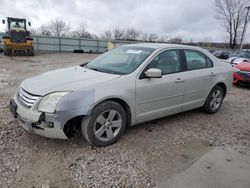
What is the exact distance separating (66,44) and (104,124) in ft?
92.0

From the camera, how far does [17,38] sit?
742 inches

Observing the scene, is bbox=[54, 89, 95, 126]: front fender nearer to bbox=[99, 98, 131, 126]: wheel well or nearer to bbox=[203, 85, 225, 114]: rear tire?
bbox=[99, 98, 131, 126]: wheel well

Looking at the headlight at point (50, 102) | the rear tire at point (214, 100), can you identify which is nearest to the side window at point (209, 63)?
the rear tire at point (214, 100)

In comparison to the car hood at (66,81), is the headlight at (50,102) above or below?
below

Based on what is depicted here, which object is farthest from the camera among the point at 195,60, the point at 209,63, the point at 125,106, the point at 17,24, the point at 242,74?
the point at 17,24

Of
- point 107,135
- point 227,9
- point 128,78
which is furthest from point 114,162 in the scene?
point 227,9

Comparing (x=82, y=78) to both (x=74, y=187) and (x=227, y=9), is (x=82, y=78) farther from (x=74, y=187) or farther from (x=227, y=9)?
(x=227, y=9)

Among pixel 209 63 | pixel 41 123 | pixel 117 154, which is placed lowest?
pixel 117 154

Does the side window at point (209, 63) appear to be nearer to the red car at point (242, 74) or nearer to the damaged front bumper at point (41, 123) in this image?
the damaged front bumper at point (41, 123)

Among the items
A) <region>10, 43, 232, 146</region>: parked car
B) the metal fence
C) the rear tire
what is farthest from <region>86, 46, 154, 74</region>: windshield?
the metal fence

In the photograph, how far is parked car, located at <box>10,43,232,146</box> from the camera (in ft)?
8.82

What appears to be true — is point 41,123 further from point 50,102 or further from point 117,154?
point 117,154

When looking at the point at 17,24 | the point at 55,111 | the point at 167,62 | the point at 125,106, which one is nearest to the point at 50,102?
the point at 55,111

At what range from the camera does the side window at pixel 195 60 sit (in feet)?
13.2
